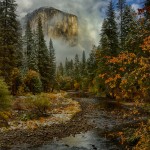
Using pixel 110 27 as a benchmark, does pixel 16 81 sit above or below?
below

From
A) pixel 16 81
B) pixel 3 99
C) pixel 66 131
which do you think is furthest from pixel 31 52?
pixel 66 131

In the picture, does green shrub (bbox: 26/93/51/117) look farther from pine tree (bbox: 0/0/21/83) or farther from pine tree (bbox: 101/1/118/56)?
pine tree (bbox: 101/1/118/56)

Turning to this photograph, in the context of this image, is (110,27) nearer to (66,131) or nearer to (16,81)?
(16,81)

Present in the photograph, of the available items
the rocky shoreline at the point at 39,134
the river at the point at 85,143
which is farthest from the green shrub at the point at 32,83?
the river at the point at 85,143

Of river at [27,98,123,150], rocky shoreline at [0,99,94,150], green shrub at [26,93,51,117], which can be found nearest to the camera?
river at [27,98,123,150]

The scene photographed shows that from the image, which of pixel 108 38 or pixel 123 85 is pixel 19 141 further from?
pixel 108 38

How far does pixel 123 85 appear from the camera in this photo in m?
6.85

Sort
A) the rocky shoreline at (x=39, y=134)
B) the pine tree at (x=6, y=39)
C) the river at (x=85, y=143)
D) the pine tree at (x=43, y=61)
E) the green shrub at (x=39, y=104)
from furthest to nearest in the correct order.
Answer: the pine tree at (x=43, y=61) < the pine tree at (x=6, y=39) < the green shrub at (x=39, y=104) < the rocky shoreline at (x=39, y=134) < the river at (x=85, y=143)

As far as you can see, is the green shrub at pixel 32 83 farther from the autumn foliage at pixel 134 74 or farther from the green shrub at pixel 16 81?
the autumn foliage at pixel 134 74

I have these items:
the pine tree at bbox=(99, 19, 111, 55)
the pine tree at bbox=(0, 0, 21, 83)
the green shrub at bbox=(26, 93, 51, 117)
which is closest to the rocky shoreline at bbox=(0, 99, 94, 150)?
the green shrub at bbox=(26, 93, 51, 117)

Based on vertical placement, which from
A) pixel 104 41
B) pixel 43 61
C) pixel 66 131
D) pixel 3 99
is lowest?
pixel 66 131

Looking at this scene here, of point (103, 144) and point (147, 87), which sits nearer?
point (147, 87)

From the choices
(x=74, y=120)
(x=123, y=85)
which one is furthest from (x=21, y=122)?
(x=123, y=85)

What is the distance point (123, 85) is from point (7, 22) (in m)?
35.4
